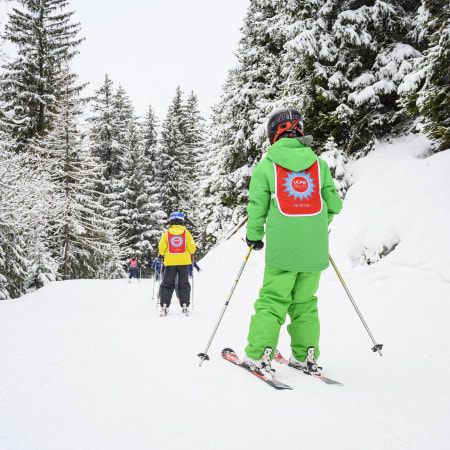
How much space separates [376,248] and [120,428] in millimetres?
5667

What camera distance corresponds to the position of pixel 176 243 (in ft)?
21.3

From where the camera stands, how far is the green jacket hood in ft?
8.76

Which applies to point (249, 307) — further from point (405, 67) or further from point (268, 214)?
point (405, 67)

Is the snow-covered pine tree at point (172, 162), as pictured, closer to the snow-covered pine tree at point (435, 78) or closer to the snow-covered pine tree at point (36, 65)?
the snow-covered pine tree at point (36, 65)

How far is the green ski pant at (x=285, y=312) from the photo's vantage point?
8.45ft

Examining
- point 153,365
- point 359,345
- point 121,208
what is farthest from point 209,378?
point 121,208

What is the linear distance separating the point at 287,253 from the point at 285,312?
1.59ft

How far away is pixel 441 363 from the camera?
2984 millimetres

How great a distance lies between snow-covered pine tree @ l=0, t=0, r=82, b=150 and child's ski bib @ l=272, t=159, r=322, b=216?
65.3 feet

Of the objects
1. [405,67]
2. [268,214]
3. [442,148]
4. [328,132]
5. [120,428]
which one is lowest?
[120,428]

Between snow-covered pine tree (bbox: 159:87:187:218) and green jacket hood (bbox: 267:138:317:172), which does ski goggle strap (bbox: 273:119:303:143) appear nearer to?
green jacket hood (bbox: 267:138:317:172)

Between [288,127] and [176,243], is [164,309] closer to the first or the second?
[176,243]

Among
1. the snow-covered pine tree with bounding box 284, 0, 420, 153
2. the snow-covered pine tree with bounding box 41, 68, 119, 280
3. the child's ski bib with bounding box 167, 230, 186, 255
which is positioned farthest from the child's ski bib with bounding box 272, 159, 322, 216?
the snow-covered pine tree with bounding box 41, 68, 119, 280

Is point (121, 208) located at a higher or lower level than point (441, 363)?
higher
